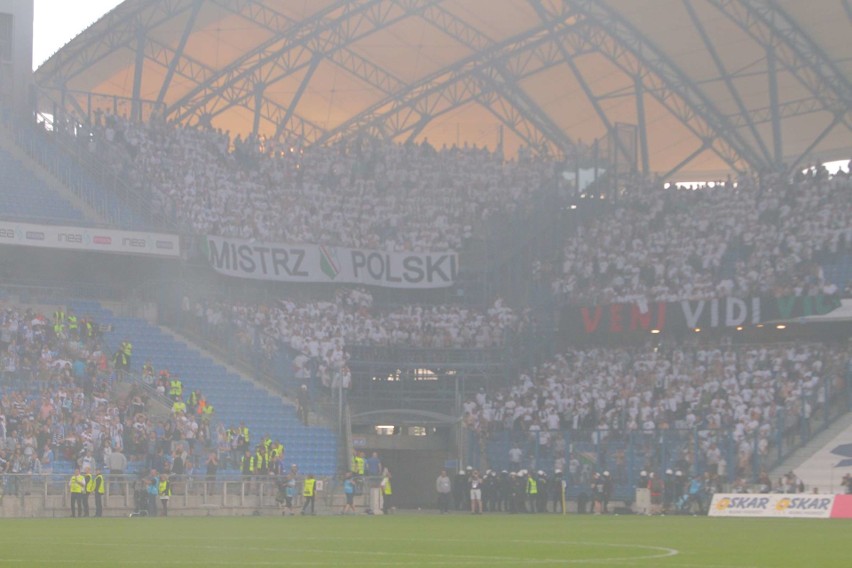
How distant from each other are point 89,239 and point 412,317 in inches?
523

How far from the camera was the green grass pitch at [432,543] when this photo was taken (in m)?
20.2

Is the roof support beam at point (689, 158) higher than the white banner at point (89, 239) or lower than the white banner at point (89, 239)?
higher

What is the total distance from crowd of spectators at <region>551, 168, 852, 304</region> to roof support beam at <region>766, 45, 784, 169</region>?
4.09 m

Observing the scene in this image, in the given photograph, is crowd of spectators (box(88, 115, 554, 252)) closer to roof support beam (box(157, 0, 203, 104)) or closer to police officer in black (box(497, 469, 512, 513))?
roof support beam (box(157, 0, 203, 104))

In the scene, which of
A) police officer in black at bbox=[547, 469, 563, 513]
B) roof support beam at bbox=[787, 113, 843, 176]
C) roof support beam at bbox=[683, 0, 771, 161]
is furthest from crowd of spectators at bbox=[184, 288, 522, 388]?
→ roof support beam at bbox=[787, 113, 843, 176]

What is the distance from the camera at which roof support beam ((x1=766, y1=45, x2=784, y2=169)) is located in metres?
63.9

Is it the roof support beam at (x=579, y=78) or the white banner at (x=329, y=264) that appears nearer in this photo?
the white banner at (x=329, y=264)

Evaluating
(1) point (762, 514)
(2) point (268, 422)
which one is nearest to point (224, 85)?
(2) point (268, 422)

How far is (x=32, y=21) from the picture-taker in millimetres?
62375

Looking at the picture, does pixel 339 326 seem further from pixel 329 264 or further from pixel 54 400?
pixel 54 400

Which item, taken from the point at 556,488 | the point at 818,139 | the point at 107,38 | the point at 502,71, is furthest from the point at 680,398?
the point at 107,38

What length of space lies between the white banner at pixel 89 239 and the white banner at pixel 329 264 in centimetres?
243

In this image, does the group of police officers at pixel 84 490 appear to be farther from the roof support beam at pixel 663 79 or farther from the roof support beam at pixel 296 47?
the roof support beam at pixel 663 79

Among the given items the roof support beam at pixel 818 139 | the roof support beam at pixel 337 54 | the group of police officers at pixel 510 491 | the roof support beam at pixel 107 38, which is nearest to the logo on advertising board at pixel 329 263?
the group of police officers at pixel 510 491
